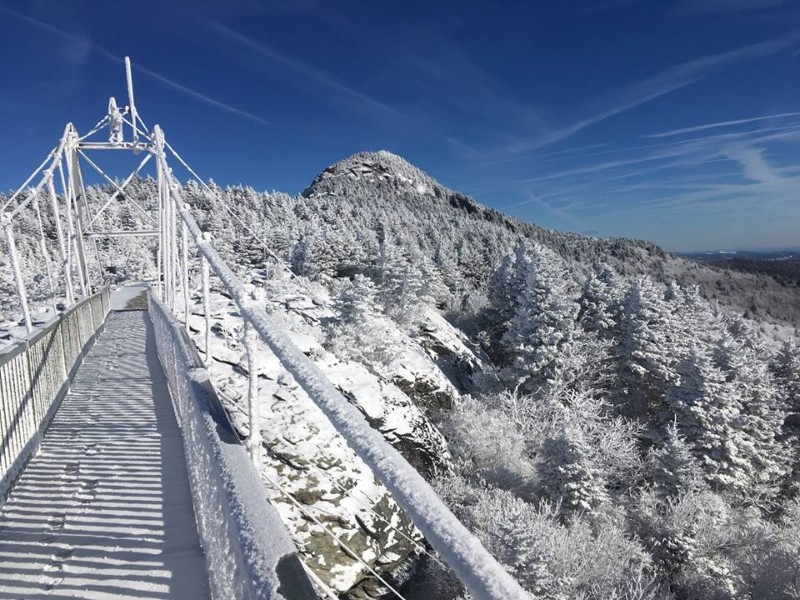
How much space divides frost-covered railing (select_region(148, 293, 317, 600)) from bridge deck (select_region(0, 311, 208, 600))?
0.22 metres

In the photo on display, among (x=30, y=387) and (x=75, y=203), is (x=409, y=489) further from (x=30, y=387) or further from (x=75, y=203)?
(x=75, y=203)

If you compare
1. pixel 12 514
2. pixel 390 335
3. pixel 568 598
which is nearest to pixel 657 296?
pixel 390 335

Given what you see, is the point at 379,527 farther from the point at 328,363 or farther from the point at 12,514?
the point at 12,514

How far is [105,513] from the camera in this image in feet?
10.8

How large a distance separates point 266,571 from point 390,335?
20936 mm

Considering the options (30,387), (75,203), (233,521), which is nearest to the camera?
(233,521)

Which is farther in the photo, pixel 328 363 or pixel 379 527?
pixel 328 363

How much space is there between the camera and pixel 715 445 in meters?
21.8

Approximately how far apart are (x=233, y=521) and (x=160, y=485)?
2242 millimetres

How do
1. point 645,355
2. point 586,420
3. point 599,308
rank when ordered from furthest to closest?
1. point 599,308
2. point 645,355
3. point 586,420

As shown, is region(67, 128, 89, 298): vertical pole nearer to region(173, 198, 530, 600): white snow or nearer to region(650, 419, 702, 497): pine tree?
region(173, 198, 530, 600): white snow

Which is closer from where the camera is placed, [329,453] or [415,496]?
[415,496]

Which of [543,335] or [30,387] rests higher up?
[543,335]

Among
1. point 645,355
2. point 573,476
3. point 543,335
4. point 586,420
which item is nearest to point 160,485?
point 573,476
